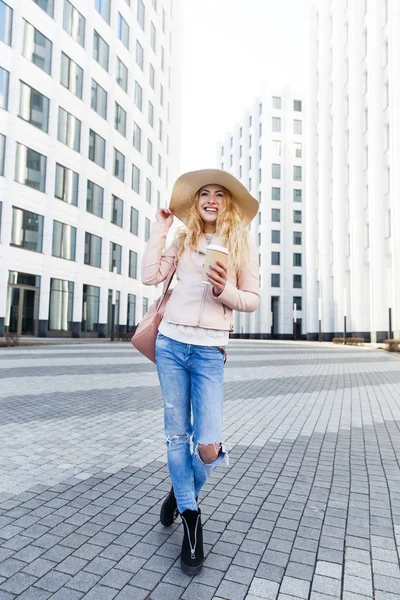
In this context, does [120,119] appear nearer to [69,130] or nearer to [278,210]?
[69,130]

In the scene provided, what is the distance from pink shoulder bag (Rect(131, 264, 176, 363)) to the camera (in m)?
2.93

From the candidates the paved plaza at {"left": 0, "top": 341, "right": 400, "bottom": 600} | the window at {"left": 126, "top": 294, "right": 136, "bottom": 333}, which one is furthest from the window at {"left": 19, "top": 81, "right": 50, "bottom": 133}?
the paved plaza at {"left": 0, "top": 341, "right": 400, "bottom": 600}

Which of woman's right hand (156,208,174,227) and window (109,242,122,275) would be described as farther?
window (109,242,122,275)

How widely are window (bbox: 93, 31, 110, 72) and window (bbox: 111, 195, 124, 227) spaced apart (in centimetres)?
930

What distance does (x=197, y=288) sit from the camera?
9.02 feet

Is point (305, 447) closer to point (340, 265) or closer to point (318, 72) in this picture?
point (340, 265)

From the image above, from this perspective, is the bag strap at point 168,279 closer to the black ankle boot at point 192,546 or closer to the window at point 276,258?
the black ankle boot at point 192,546

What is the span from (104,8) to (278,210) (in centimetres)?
4006

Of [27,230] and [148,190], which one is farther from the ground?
[148,190]

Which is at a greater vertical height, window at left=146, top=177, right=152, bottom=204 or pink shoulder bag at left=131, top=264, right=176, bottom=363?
window at left=146, top=177, right=152, bottom=204

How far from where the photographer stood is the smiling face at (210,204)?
2.90m

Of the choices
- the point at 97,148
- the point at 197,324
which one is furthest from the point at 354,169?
the point at 197,324

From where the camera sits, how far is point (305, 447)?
203 inches

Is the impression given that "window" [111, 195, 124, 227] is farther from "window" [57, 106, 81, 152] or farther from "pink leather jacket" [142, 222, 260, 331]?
"pink leather jacket" [142, 222, 260, 331]
